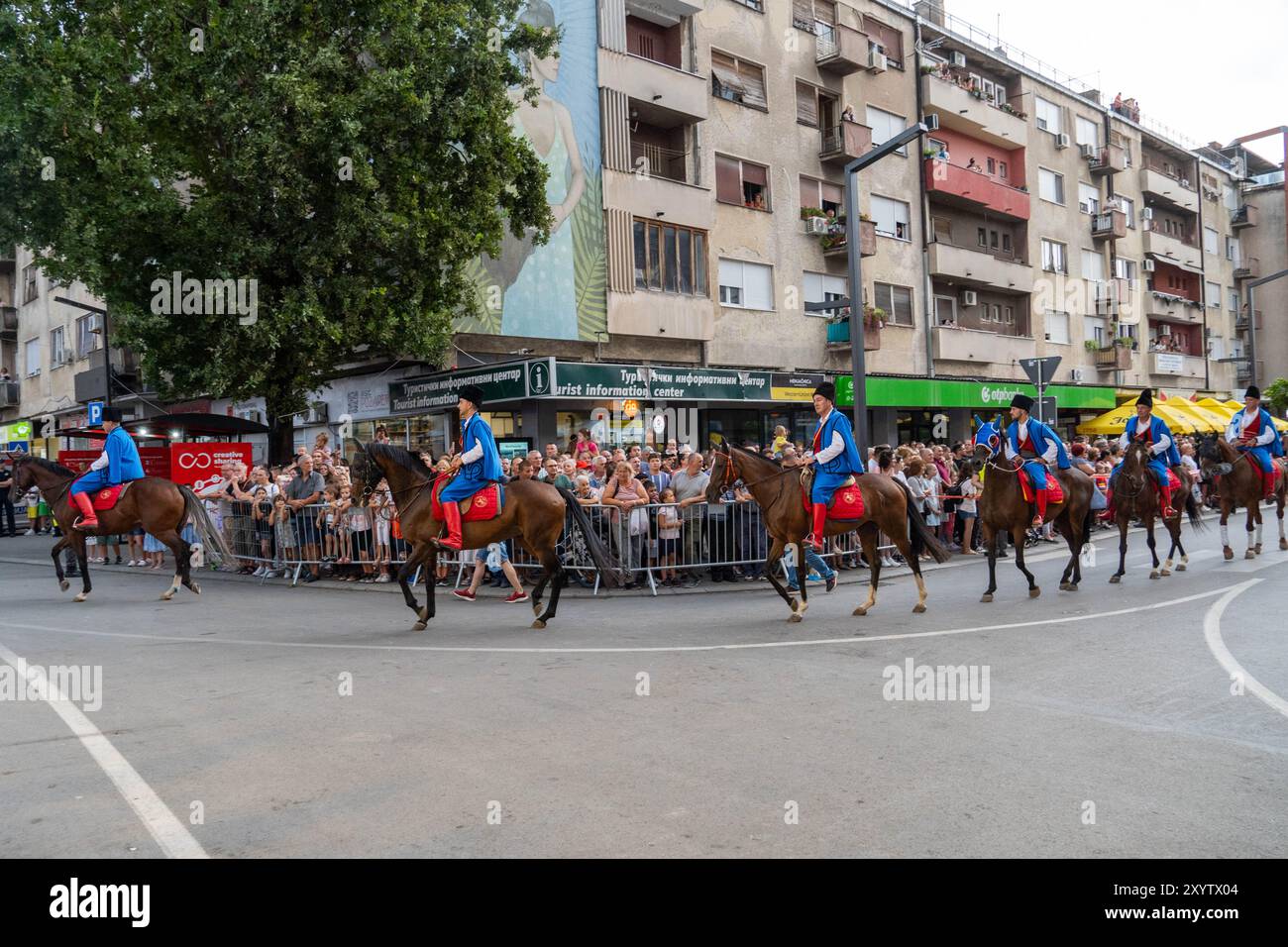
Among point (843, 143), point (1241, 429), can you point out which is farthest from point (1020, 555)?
point (843, 143)

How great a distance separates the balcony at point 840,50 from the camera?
32531mm

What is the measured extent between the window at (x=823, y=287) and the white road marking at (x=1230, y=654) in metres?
21.3

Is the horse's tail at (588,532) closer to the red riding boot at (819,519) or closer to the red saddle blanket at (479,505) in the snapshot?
the red saddle blanket at (479,505)

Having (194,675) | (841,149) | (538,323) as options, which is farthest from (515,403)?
(194,675)

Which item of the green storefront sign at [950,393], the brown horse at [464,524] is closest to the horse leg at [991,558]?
the brown horse at [464,524]

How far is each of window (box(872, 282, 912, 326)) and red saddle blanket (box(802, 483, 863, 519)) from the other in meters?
23.9

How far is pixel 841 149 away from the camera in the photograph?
32344 mm

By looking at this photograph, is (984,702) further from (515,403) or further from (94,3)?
(94,3)

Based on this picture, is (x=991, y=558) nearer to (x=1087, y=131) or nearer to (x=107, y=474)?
(x=107, y=474)

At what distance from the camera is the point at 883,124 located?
35.4m

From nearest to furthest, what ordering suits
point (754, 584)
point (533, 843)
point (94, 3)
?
point (533, 843) → point (754, 584) → point (94, 3)

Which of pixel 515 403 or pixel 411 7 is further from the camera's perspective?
pixel 515 403

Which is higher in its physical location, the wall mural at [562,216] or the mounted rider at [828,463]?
the wall mural at [562,216]
